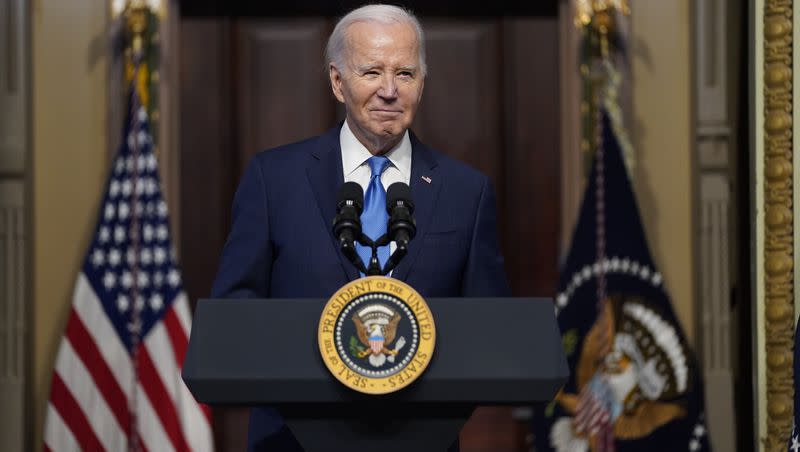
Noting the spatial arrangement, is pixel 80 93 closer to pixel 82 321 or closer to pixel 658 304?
pixel 82 321

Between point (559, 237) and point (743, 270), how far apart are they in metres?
0.82

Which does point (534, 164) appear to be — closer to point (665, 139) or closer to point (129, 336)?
point (665, 139)

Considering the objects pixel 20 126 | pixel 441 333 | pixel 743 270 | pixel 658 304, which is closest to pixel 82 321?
pixel 20 126

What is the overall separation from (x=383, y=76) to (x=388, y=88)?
3cm

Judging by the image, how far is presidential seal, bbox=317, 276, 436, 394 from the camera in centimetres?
208

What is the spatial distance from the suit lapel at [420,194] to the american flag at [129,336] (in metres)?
2.50

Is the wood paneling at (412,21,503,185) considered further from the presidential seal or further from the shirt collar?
the presidential seal

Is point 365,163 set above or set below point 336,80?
below

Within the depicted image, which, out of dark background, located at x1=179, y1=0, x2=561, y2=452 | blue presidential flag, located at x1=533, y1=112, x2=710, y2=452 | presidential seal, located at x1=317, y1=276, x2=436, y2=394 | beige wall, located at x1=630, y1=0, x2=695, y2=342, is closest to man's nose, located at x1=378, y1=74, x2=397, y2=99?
presidential seal, located at x1=317, y1=276, x2=436, y2=394

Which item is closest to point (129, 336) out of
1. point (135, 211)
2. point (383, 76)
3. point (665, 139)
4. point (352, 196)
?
point (135, 211)

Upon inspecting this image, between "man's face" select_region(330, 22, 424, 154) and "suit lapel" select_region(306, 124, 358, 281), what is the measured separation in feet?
0.41

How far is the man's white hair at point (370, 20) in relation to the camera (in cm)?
248

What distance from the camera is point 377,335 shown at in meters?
2.10

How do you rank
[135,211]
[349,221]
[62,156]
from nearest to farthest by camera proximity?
1. [349,221]
2. [135,211]
3. [62,156]
